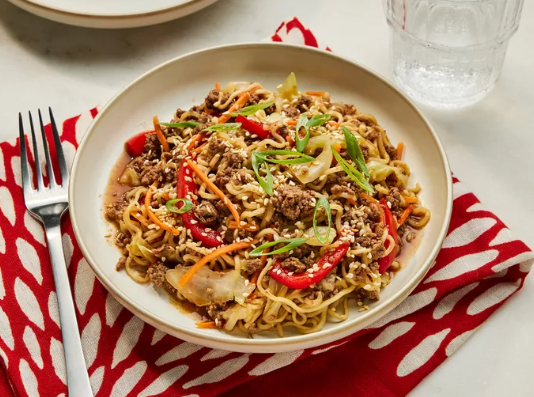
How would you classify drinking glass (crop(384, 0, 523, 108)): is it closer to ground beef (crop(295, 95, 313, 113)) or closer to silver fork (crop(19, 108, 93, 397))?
ground beef (crop(295, 95, 313, 113))

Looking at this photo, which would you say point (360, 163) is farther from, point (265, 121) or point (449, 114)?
point (449, 114)

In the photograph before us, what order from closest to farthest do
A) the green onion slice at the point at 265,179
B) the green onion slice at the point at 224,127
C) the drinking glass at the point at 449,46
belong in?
the green onion slice at the point at 265,179 < the green onion slice at the point at 224,127 < the drinking glass at the point at 449,46

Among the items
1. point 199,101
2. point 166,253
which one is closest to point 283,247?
point 166,253

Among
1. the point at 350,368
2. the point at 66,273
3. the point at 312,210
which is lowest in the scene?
the point at 350,368

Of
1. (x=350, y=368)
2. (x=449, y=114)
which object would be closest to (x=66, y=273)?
A: (x=350, y=368)

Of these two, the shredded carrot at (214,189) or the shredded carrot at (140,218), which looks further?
the shredded carrot at (140,218)

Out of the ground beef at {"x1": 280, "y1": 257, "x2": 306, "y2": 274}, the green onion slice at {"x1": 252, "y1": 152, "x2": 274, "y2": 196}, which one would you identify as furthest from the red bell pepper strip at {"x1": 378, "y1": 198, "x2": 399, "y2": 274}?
the green onion slice at {"x1": 252, "y1": 152, "x2": 274, "y2": 196}

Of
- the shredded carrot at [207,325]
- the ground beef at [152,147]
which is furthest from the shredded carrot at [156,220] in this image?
the shredded carrot at [207,325]

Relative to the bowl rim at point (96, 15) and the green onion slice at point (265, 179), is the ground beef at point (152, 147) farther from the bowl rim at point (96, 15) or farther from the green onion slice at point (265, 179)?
the bowl rim at point (96, 15)
